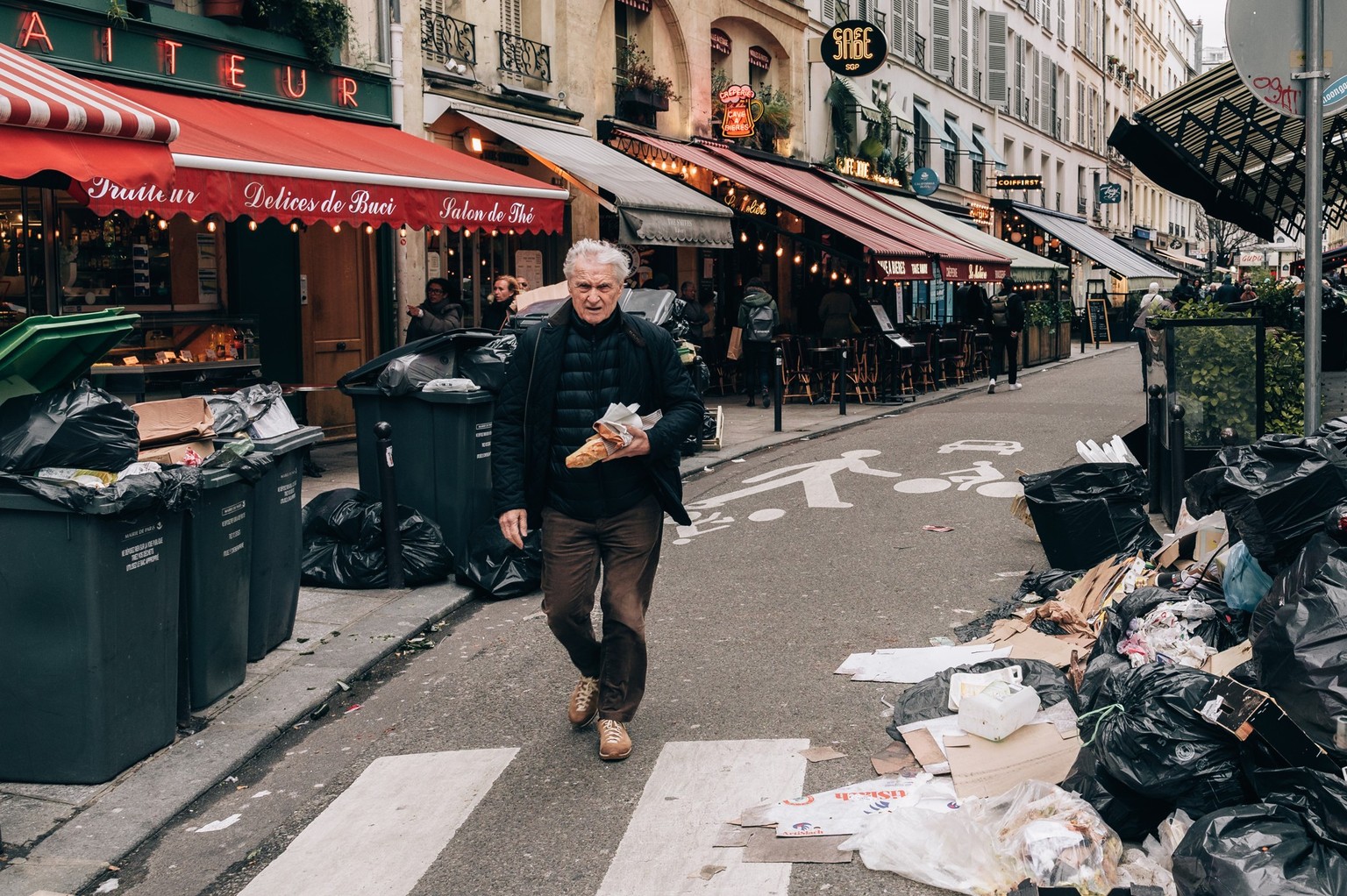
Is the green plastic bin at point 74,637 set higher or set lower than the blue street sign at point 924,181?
lower

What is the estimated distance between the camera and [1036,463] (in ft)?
41.1

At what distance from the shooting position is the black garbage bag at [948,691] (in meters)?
4.87

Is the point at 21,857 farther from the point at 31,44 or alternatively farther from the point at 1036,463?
the point at 1036,463

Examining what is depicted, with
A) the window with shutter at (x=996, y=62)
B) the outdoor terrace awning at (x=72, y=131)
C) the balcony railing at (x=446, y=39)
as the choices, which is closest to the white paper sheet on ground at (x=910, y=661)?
the outdoor terrace awning at (x=72, y=131)

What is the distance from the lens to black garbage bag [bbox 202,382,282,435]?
6090mm

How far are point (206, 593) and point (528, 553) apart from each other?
2.60 m

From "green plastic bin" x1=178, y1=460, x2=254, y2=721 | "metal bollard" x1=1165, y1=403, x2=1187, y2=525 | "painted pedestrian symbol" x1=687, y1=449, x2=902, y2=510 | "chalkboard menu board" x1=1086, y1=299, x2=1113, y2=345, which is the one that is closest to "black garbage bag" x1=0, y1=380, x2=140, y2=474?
"green plastic bin" x1=178, y1=460, x2=254, y2=721

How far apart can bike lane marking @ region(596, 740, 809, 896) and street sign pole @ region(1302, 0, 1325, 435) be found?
2.37m

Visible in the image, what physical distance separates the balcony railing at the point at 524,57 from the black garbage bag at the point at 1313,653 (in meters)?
14.3

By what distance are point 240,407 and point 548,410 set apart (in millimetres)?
2123

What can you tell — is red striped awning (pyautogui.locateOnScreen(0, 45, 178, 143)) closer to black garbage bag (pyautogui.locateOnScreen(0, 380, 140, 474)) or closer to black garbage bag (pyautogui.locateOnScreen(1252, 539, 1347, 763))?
black garbage bag (pyautogui.locateOnScreen(0, 380, 140, 474))

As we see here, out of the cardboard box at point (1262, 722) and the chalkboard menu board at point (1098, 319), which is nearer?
the cardboard box at point (1262, 722)

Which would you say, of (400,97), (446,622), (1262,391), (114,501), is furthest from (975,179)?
(114,501)

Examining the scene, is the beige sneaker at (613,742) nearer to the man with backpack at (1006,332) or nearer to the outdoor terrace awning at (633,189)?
the outdoor terrace awning at (633,189)
